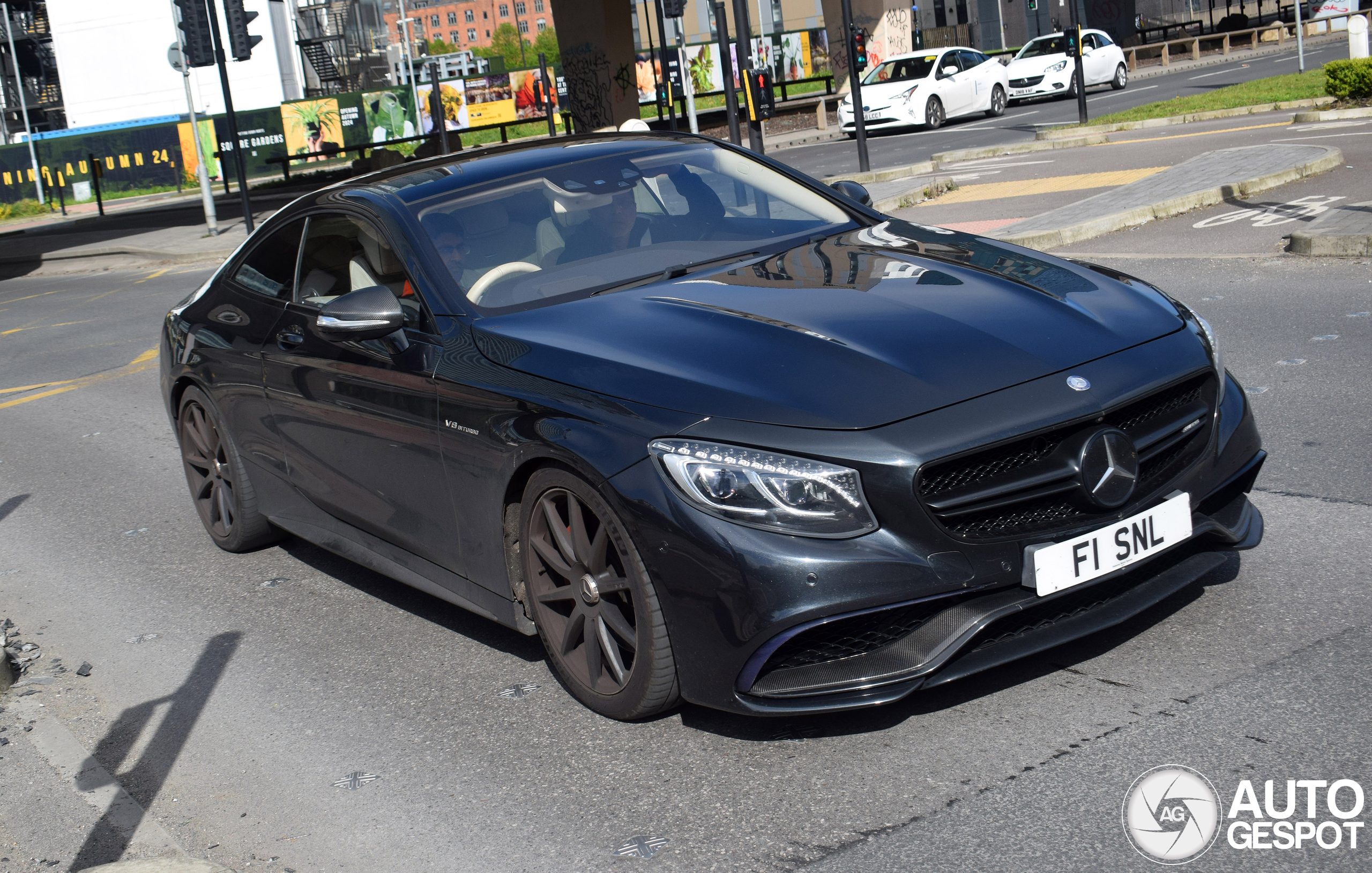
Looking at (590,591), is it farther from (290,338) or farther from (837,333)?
(290,338)

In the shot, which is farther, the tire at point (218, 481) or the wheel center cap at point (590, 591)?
the tire at point (218, 481)

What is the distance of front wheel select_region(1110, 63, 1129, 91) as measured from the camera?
113 feet

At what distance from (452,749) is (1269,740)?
6.79ft

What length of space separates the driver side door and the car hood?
0.37m

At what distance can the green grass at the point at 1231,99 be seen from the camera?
2206 cm

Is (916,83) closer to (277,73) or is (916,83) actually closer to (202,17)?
(202,17)

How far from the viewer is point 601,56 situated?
35688mm

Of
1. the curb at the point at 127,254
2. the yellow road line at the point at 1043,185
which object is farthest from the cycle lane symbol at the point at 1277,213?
the curb at the point at 127,254

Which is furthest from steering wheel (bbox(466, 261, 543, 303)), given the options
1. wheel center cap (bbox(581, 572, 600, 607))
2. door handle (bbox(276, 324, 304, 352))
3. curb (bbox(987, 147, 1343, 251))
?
curb (bbox(987, 147, 1343, 251))

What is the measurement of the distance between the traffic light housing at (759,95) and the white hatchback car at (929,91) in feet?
37.6

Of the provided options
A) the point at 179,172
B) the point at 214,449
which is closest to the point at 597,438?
the point at 214,449

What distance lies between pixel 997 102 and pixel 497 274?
29.8 m

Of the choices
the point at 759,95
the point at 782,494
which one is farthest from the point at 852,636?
the point at 759,95

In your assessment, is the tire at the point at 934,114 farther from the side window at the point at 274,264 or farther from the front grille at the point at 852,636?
the front grille at the point at 852,636
